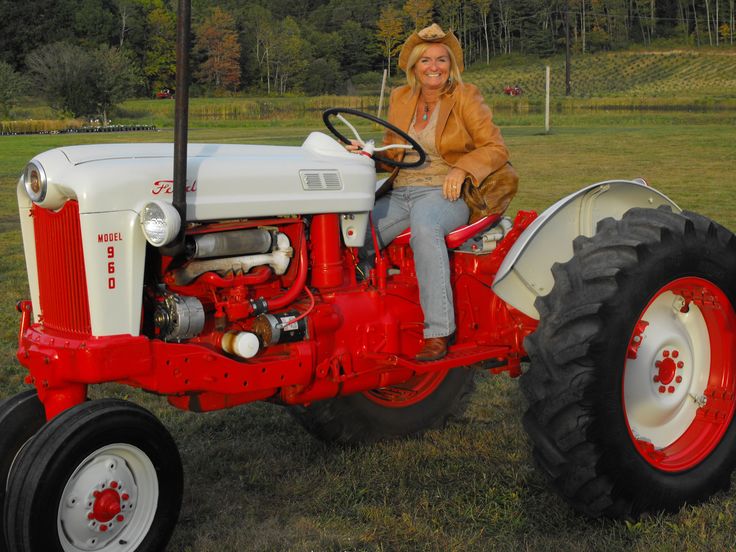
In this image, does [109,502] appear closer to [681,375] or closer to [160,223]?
[160,223]

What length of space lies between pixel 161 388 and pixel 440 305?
1.26 metres

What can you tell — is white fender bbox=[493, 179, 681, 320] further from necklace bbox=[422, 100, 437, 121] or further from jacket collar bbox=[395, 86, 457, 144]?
necklace bbox=[422, 100, 437, 121]

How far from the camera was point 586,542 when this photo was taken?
3.37 metres

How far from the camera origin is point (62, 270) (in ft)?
10.5

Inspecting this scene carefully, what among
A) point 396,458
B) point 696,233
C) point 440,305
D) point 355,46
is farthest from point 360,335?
point 355,46

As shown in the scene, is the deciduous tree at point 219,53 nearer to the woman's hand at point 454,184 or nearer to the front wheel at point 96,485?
the woman's hand at point 454,184

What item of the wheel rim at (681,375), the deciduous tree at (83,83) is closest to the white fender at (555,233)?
the wheel rim at (681,375)

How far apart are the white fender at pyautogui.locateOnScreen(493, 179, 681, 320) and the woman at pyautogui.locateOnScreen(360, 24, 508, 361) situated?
29 centimetres

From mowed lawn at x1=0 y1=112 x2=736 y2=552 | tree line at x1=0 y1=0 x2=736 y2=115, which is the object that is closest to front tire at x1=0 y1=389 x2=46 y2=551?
mowed lawn at x1=0 y1=112 x2=736 y2=552

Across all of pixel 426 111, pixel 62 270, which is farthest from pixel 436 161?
pixel 62 270

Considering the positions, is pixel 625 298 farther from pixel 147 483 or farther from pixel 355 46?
pixel 355 46

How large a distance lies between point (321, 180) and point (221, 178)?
0.46 m

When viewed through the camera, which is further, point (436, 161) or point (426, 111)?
point (426, 111)

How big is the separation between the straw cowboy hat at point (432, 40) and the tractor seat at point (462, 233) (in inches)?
30.9
